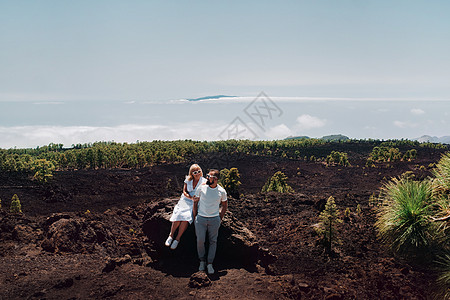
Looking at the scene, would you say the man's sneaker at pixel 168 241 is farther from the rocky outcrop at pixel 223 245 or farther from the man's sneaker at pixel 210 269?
the man's sneaker at pixel 210 269

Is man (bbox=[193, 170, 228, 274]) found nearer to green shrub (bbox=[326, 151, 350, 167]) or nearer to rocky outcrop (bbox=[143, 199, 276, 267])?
rocky outcrop (bbox=[143, 199, 276, 267])

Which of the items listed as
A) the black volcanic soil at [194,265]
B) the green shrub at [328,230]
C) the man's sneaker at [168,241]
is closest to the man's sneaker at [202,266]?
the black volcanic soil at [194,265]

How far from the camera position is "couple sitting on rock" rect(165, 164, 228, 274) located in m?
6.33

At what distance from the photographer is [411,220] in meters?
5.87

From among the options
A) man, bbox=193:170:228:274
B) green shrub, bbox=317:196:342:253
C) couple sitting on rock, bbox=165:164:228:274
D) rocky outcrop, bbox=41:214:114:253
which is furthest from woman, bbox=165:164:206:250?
green shrub, bbox=317:196:342:253

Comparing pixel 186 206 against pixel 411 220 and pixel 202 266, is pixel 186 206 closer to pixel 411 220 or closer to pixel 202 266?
pixel 202 266

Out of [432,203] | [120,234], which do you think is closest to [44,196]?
[120,234]

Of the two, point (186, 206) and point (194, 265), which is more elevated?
point (186, 206)

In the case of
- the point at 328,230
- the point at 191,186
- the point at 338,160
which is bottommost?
the point at 328,230

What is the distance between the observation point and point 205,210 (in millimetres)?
6371

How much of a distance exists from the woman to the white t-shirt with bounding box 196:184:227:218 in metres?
0.26

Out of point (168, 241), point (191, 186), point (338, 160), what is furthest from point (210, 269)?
point (338, 160)

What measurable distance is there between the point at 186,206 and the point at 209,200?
0.67 meters

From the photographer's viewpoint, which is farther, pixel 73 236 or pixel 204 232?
pixel 73 236
